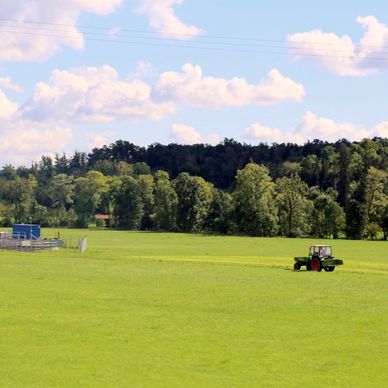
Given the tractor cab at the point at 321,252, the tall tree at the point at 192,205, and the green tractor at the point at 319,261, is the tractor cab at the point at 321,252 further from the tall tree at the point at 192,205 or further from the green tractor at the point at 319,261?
the tall tree at the point at 192,205

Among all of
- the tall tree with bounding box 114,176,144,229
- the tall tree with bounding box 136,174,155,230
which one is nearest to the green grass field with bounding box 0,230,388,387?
the tall tree with bounding box 114,176,144,229

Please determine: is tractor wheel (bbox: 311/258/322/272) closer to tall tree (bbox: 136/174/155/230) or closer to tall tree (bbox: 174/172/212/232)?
tall tree (bbox: 174/172/212/232)

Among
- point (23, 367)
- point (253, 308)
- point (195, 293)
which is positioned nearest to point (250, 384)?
point (23, 367)

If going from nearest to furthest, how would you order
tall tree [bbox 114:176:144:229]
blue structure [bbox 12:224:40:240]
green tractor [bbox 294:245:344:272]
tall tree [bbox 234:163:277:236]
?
1. green tractor [bbox 294:245:344:272]
2. blue structure [bbox 12:224:40:240]
3. tall tree [bbox 234:163:277:236]
4. tall tree [bbox 114:176:144:229]

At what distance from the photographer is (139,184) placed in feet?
647

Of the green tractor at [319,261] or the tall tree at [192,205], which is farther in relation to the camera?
the tall tree at [192,205]

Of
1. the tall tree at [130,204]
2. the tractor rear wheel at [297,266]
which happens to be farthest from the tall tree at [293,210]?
the tractor rear wheel at [297,266]

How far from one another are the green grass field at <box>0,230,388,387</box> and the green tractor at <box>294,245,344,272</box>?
6.93 metres

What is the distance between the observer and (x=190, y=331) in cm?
2483

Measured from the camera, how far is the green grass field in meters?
18.5

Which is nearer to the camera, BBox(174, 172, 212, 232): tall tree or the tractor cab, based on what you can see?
the tractor cab

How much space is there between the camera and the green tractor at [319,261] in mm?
52219

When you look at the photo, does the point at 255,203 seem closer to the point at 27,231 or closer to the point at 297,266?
the point at 27,231

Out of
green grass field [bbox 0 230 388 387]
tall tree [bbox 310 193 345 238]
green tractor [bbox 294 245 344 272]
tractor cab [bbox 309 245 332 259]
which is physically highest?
tall tree [bbox 310 193 345 238]
